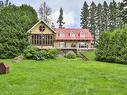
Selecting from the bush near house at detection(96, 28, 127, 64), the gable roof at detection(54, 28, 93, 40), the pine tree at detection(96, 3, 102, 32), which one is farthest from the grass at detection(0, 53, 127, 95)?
the pine tree at detection(96, 3, 102, 32)

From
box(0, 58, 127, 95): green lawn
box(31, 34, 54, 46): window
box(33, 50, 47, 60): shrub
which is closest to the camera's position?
box(0, 58, 127, 95): green lawn

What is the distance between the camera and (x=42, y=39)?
63906 mm

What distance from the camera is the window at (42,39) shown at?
63812 millimetres

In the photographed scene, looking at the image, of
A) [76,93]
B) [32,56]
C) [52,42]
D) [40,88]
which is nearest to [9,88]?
[40,88]

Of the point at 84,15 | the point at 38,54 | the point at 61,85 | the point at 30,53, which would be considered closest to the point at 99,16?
the point at 84,15

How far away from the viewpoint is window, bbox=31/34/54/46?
63.8 metres

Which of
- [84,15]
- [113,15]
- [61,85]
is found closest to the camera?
[61,85]

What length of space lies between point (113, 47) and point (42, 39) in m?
21.7

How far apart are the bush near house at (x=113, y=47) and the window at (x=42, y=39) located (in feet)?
55.9

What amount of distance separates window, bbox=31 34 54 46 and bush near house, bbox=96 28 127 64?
1704 cm

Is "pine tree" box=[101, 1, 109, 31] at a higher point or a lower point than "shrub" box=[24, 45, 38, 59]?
higher

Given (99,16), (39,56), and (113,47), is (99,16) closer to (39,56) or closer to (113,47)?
(113,47)

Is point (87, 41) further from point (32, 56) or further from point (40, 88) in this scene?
point (40, 88)

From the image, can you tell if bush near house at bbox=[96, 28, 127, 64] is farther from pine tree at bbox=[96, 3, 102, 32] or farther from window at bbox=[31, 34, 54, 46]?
pine tree at bbox=[96, 3, 102, 32]
